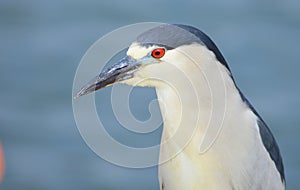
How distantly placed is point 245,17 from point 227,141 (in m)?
3.33

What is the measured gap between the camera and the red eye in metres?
2.50

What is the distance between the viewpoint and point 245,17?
19.6ft

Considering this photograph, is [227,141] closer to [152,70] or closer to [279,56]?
[152,70]

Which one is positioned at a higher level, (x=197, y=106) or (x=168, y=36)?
(x=168, y=36)

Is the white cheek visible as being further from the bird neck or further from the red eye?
the bird neck

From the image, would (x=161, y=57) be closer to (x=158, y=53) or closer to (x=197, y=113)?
(x=158, y=53)

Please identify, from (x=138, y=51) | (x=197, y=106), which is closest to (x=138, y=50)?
(x=138, y=51)

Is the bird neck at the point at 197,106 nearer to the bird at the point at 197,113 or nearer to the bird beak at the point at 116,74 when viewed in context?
the bird at the point at 197,113

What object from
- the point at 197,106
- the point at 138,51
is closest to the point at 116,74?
the point at 138,51

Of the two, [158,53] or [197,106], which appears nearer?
[158,53]

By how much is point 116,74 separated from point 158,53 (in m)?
0.13

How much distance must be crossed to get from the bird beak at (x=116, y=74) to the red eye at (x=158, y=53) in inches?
2.0

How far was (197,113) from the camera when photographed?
2.67 metres

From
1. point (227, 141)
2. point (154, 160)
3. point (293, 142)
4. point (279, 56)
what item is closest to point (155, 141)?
point (293, 142)
